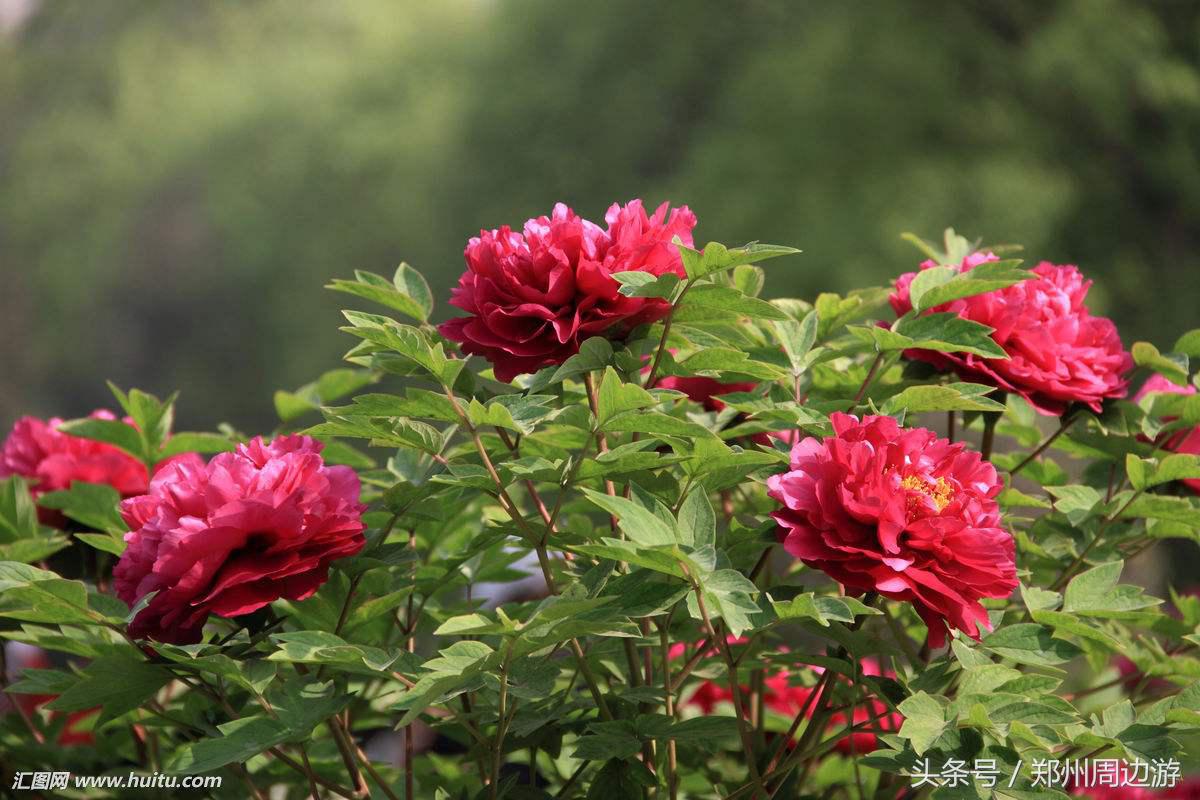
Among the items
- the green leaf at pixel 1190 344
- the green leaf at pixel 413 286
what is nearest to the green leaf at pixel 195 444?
the green leaf at pixel 413 286

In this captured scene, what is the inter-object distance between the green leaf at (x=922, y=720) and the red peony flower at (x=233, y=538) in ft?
1.01

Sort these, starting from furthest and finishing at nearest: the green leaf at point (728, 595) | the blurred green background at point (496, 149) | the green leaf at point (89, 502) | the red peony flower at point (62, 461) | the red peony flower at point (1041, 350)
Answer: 1. the blurred green background at point (496, 149)
2. the red peony flower at point (62, 461)
3. the green leaf at point (89, 502)
4. the red peony flower at point (1041, 350)
5. the green leaf at point (728, 595)

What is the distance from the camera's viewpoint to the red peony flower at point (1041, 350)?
2.45 feet

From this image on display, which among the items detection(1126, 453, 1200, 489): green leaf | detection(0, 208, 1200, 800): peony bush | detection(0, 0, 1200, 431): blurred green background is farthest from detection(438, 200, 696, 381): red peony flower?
detection(0, 0, 1200, 431): blurred green background

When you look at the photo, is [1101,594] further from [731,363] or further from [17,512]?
[17,512]

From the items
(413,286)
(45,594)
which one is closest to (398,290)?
(413,286)

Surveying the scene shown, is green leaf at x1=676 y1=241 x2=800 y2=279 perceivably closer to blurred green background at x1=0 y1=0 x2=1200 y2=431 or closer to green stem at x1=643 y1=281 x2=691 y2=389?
green stem at x1=643 y1=281 x2=691 y2=389

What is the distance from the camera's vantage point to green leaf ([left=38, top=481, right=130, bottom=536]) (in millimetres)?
871

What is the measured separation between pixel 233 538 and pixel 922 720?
0.37m

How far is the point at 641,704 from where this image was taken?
751mm

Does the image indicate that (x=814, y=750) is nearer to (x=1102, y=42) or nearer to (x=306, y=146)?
(x=1102, y=42)

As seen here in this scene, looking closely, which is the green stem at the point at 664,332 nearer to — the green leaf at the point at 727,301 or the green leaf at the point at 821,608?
the green leaf at the point at 727,301

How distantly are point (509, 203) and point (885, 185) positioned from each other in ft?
6.09

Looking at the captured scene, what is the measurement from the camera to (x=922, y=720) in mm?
589
